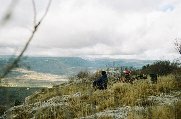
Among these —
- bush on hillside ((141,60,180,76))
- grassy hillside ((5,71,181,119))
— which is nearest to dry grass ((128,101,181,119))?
grassy hillside ((5,71,181,119))

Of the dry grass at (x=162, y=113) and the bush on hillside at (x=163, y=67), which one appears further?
the bush on hillside at (x=163, y=67)

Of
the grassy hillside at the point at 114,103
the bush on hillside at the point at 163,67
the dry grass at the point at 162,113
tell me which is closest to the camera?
the dry grass at the point at 162,113

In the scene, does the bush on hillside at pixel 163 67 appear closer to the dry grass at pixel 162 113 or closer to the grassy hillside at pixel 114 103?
the grassy hillside at pixel 114 103

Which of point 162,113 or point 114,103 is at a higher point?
point 162,113

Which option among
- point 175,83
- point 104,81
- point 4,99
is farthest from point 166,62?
point 4,99

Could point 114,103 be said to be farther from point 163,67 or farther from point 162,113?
point 163,67

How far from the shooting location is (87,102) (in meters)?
13.7

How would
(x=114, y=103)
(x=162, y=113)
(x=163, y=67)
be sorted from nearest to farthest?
(x=162, y=113), (x=114, y=103), (x=163, y=67)

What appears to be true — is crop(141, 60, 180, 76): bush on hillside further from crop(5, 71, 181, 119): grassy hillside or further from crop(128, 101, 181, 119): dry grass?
crop(128, 101, 181, 119): dry grass

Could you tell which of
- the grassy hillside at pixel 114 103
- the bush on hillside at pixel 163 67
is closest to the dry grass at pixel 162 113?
the grassy hillside at pixel 114 103

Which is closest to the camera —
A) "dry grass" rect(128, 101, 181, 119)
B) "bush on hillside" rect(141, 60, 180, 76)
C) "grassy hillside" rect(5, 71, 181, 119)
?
"dry grass" rect(128, 101, 181, 119)

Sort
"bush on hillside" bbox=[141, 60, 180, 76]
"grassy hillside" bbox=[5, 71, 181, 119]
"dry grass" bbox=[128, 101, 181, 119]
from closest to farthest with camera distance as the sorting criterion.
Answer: "dry grass" bbox=[128, 101, 181, 119], "grassy hillside" bbox=[5, 71, 181, 119], "bush on hillside" bbox=[141, 60, 180, 76]

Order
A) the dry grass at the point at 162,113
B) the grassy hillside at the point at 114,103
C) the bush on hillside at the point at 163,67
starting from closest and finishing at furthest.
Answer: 1. the dry grass at the point at 162,113
2. the grassy hillside at the point at 114,103
3. the bush on hillside at the point at 163,67

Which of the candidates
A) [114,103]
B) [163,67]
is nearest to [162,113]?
[114,103]
